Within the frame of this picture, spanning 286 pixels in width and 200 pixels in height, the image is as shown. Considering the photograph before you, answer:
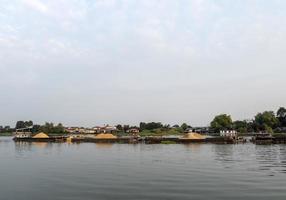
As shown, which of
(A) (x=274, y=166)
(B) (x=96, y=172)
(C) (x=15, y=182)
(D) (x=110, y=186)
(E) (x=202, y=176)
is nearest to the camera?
(D) (x=110, y=186)

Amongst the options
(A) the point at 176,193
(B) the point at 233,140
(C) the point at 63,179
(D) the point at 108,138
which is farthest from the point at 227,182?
(D) the point at 108,138

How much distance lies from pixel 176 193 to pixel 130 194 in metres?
3.24

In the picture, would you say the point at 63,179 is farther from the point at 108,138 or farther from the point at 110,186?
the point at 108,138

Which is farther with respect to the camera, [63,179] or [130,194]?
[63,179]

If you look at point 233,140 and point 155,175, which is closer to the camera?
point 155,175

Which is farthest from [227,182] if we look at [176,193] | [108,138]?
[108,138]

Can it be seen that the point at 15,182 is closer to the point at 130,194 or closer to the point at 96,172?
the point at 96,172

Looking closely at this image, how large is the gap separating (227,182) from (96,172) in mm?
14468

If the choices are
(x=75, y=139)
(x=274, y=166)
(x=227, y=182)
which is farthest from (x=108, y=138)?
A: (x=227, y=182)

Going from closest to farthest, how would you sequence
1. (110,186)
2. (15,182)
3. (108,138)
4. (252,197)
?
(252,197) → (110,186) → (15,182) → (108,138)

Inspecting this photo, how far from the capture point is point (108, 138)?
126688 millimetres

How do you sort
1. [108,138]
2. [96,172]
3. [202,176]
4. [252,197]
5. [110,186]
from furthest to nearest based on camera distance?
[108,138] < [96,172] < [202,176] < [110,186] < [252,197]

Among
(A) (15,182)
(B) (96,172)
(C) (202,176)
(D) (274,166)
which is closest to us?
(A) (15,182)

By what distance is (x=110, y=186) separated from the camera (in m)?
31.8
